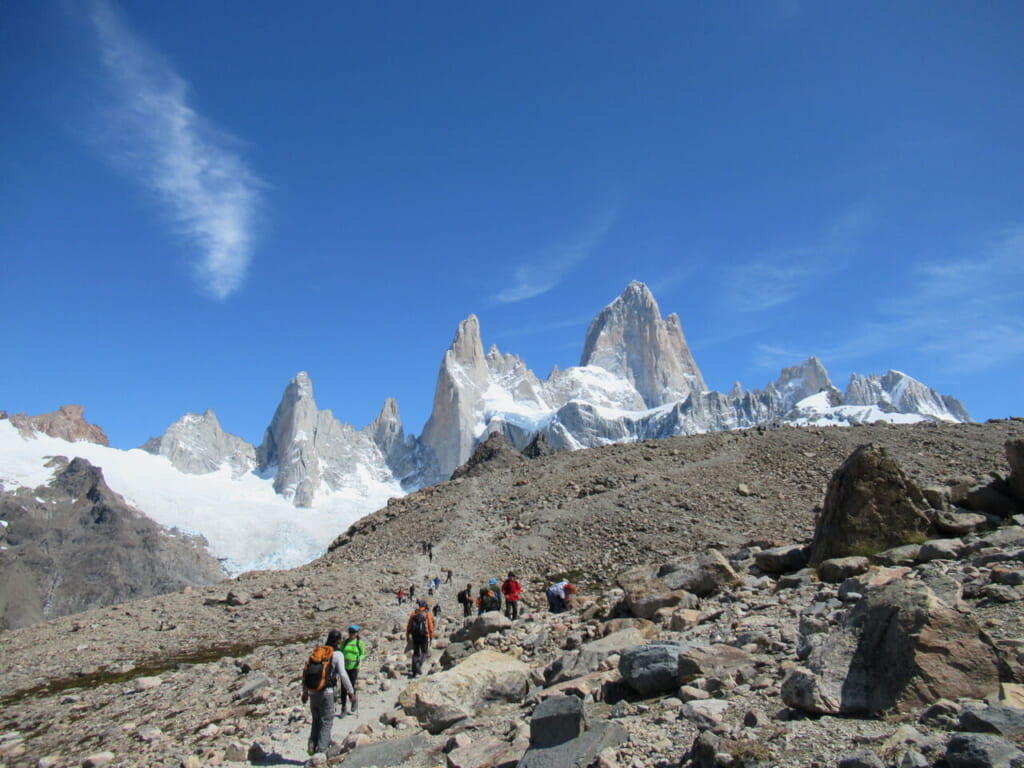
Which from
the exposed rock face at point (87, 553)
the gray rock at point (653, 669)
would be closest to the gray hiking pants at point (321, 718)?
the gray rock at point (653, 669)

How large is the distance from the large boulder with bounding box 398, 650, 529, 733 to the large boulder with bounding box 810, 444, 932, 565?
9284 mm

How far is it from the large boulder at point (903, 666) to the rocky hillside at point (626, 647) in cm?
2

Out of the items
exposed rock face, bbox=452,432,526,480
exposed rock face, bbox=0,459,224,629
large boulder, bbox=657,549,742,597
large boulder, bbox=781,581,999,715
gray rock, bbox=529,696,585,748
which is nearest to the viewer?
large boulder, bbox=781,581,999,715

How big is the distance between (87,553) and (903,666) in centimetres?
21632

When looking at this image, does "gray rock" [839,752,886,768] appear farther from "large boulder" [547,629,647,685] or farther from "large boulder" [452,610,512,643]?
"large boulder" [452,610,512,643]

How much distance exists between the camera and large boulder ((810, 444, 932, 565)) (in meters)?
16.2

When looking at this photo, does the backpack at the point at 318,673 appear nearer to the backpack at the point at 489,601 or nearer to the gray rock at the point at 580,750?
the gray rock at the point at 580,750

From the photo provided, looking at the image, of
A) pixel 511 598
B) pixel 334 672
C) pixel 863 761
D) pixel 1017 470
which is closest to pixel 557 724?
pixel 863 761

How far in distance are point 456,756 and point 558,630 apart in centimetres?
932

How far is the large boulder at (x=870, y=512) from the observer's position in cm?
1620

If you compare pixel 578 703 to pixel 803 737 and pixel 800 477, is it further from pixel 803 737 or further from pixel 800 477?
pixel 800 477

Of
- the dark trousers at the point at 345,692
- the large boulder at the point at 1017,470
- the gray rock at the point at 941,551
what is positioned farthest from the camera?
the large boulder at the point at 1017,470

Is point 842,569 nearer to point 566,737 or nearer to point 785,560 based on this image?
point 785,560

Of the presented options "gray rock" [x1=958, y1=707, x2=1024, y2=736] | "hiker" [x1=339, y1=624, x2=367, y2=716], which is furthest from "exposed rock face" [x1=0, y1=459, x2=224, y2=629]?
"gray rock" [x1=958, y1=707, x2=1024, y2=736]
